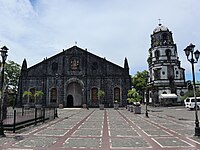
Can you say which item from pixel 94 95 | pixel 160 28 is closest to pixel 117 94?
pixel 94 95

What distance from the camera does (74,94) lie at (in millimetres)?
43312

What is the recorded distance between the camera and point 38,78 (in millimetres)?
42531

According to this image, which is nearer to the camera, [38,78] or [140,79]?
[38,78]

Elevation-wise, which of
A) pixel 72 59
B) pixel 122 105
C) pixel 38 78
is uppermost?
pixel 72 59

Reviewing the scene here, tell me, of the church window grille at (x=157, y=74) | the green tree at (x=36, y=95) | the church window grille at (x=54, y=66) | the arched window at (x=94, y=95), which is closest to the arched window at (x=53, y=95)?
the green tree at (x=36, y=95)

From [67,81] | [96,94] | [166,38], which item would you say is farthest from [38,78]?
[166,38]

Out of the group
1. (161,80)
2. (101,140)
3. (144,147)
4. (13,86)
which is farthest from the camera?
(13,86)

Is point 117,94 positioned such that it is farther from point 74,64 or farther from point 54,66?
point 54,66

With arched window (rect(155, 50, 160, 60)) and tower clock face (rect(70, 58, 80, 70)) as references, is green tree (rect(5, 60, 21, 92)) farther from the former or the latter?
arched window (rect(155, 50, 160, 60))

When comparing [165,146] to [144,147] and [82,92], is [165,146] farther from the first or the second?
[82,92]

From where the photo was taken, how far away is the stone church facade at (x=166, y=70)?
47.8 metres

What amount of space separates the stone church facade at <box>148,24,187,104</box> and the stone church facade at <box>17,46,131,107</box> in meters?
10.2

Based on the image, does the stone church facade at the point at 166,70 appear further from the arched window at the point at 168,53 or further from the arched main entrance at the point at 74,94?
the arched main entrance at the point at 74,94

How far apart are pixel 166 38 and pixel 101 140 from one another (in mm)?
44281
